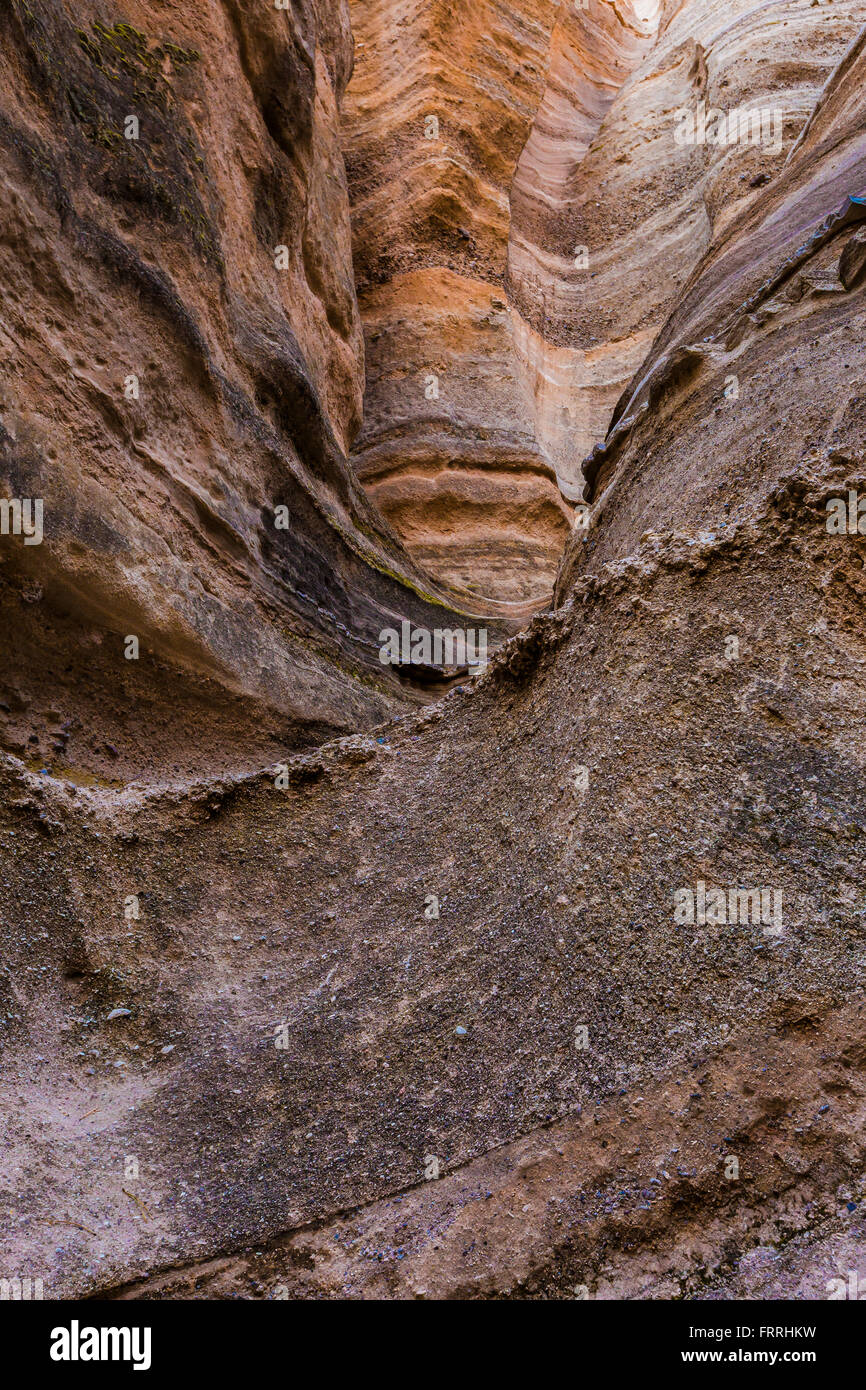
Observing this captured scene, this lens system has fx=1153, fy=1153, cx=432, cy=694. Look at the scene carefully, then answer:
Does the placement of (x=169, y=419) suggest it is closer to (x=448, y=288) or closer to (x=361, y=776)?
(x=361, y=776)

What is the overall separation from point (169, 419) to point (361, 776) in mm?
2816

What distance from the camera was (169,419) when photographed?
290 inches

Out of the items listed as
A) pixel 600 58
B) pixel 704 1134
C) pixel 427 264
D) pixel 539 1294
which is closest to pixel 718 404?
pixel 704 1134

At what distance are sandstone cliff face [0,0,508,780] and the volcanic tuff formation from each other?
32mm

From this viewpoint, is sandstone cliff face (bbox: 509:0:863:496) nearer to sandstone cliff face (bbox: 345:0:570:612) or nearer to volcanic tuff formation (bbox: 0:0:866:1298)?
sandstone cliff face (bbox: 345:0:570:612)

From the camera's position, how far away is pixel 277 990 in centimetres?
510

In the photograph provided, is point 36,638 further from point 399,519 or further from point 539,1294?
point 399,519

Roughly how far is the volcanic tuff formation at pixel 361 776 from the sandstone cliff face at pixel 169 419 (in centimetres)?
3

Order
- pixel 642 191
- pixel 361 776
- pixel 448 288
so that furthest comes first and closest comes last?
pixel 642 191 → pixel 448 288 → pixel 361 776

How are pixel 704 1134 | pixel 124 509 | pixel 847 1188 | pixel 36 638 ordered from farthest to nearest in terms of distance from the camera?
pixel 124 509 < pixel 36 638 < pixel 704 1134 < pixel 847 1188

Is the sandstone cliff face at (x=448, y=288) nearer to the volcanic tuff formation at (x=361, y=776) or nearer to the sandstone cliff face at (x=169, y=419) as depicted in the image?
the volcanic tuff formation at (x=361, y=776)

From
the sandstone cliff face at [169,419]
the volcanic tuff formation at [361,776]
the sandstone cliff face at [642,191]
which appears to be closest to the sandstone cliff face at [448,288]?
the sandstone cliff face at [642,191]

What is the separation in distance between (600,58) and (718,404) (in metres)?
18.4

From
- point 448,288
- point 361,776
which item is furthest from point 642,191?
point 361,776
